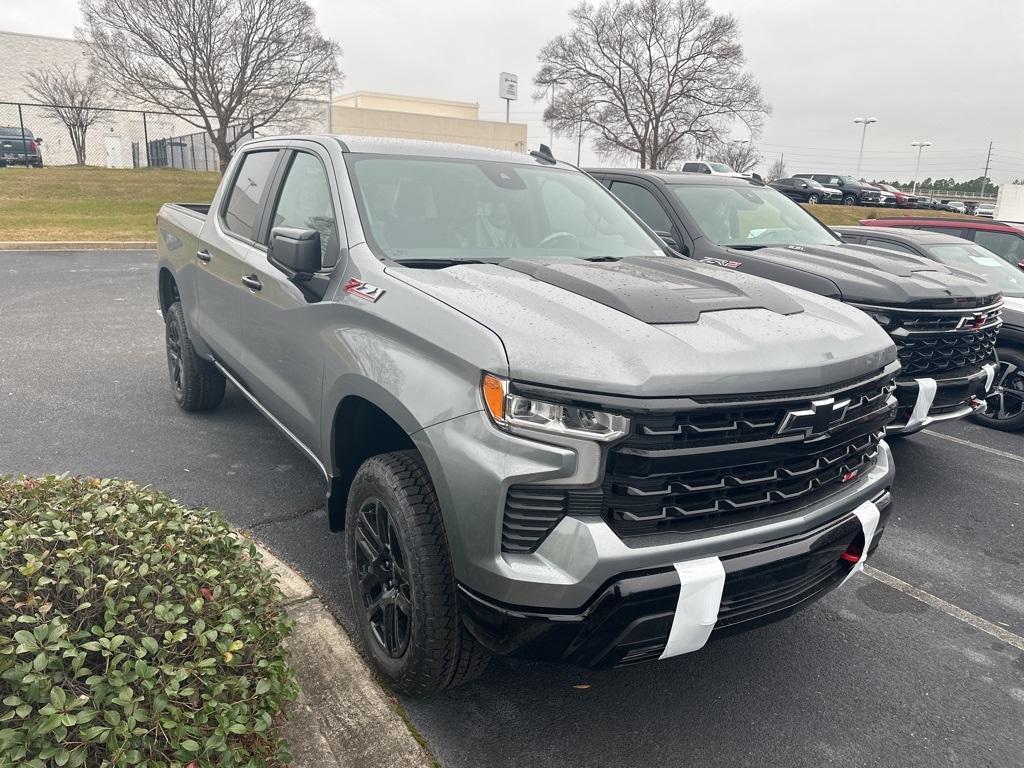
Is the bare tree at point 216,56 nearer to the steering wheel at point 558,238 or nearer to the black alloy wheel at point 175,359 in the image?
the black alloy wheel at point 175,359

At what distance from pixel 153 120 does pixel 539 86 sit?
20571 millimetres

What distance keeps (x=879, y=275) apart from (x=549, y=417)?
388cm

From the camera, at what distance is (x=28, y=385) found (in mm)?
6012

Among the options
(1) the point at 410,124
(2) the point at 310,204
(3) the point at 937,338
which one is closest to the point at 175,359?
(2) the point at 310,204

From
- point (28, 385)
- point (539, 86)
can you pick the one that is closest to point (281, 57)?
point (539, 86)

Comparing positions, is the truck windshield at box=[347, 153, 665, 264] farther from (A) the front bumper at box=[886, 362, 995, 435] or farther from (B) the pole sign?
(B) the pole sign

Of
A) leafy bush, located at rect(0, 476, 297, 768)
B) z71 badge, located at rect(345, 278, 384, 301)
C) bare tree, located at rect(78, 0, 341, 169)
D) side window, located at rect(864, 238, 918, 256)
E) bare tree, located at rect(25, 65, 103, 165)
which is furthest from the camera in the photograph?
bare tree, located at rect(25, 65, 103, 165)

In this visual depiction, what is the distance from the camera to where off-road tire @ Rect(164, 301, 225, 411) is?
524 centimetres

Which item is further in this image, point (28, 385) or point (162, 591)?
point (28, 385)

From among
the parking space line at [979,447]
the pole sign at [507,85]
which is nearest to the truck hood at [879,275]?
the parking space line at [979,447]

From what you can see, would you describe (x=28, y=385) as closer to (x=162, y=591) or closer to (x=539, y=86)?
(x=162, y=591)

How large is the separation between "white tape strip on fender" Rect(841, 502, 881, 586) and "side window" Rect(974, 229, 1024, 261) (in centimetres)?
738

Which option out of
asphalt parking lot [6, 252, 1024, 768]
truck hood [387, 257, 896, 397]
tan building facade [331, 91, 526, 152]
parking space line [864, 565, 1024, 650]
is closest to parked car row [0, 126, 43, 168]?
tan building facade [331, 91, 526, 152]

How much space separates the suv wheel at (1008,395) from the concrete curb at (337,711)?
5.79 metres
